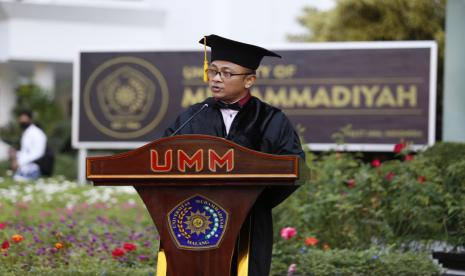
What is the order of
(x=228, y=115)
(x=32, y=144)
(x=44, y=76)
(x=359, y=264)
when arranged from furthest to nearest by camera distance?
(x=44, y=76) → (x=32, y=144) → (x=359, y=264) → (x=228, y=115)

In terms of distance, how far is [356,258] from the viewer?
6.59m

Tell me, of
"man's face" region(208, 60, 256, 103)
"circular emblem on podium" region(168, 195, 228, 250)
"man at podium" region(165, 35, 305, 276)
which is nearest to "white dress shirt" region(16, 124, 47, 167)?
"man at podium" region(165, 35, 305, 276)

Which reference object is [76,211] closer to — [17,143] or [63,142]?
[17,143]

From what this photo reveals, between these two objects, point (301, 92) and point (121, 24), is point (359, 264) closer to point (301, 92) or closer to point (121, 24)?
point (301, 92)

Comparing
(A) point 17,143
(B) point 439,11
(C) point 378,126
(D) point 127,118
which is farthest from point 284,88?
(A) point 17,143

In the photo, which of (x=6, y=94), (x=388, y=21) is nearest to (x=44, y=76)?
(x=6, y=94)

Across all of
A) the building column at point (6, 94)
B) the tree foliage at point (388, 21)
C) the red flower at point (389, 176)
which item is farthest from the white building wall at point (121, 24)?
the red flower at point (389, 176)

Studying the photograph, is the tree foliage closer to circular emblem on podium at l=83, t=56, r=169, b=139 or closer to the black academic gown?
circular emblem on podium at l=83, t=56, r=169, b=139

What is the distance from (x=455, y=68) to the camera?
9.69 metres

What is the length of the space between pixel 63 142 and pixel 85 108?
22.5 ft

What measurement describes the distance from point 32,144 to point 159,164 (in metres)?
10.1

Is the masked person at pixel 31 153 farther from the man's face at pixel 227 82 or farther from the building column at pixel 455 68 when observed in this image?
the man's face at pixel 227 82

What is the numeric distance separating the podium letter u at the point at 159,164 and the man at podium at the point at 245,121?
0.38 metres

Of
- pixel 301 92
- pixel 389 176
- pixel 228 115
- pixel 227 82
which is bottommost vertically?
pixel 389 176
